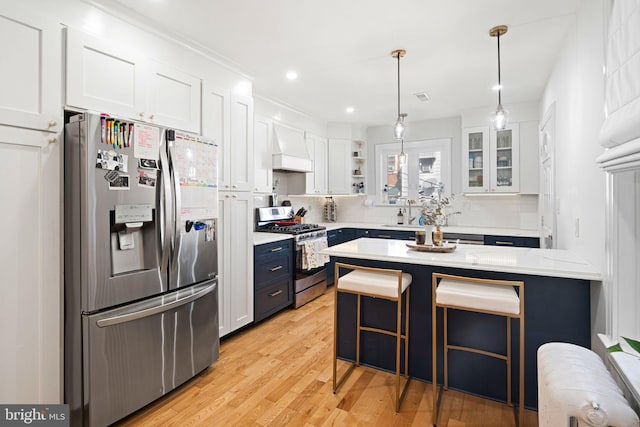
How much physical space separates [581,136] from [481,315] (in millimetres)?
1292

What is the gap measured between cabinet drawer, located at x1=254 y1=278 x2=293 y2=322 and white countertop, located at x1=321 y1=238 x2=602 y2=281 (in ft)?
4.11

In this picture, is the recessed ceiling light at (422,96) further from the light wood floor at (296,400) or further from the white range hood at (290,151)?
the light wood floor at (296,400)

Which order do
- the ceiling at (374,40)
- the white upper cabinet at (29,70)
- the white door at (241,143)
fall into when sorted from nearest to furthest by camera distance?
1. the white upper cabinet at (29,70)
2. the ceiling at (374,40)
3. the white door at (241,143)

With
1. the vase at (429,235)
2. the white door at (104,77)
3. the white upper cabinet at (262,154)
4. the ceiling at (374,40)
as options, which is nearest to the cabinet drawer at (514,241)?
the ceiling at (374,40)

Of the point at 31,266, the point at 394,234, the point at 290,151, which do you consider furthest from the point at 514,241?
the point at 31,266

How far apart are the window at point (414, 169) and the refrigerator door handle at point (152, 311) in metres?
3.77

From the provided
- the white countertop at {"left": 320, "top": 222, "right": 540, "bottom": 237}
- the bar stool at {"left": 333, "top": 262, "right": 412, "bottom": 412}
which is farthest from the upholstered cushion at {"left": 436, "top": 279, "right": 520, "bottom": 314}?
the white countertop at {"left": 320, "top": 222, "right": 540, "bottom": 237}

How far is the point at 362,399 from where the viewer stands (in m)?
2.15

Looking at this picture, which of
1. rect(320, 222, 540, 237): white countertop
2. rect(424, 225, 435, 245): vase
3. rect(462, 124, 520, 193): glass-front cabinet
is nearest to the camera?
rect(424, 225, 435, 245): vase

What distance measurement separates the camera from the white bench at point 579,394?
1.06 m

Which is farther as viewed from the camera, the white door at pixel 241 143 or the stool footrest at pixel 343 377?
the white door at pixel 241 143

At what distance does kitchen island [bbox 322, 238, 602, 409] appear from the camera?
74.3 inches

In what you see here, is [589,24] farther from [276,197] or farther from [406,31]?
[276,197]

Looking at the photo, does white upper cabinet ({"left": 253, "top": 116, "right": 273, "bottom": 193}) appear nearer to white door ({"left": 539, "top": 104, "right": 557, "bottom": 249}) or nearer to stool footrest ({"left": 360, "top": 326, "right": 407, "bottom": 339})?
stool footrest ({"left": 360, "top": 326, "right": 407, "bottom": 339})
